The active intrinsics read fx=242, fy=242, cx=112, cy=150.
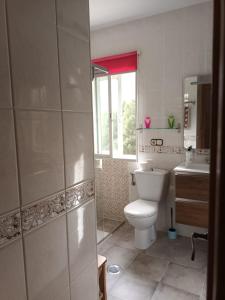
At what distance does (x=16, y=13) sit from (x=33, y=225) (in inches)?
27.4

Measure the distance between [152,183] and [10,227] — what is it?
2101 millimetres

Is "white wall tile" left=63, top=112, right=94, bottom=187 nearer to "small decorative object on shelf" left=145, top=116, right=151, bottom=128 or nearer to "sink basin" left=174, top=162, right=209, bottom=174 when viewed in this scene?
"sink basin" left=174, top=162, right=209, bottom=174

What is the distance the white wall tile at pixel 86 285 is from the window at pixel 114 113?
2.05 m

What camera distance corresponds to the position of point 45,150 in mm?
885

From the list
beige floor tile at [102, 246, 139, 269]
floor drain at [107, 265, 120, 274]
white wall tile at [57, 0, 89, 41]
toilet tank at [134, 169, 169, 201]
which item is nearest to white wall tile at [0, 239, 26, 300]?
white wall tile at [57, 0, 89, 41]

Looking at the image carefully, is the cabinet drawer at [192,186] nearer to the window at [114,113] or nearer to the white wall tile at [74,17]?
the window at [114,113]

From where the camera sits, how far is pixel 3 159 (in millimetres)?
729

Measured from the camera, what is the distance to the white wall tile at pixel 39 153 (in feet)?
2.62

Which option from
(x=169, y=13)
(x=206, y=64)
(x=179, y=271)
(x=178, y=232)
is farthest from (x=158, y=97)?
(x=179, y=271)

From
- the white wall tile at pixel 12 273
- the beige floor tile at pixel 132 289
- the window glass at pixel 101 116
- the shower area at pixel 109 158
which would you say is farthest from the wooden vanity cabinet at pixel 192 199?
the white wall tile at pixel 12 273

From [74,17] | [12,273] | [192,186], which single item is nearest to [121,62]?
[192,186]

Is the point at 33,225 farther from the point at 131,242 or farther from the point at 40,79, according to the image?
the point at 131,242

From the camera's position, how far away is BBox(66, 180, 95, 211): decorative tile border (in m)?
1.03

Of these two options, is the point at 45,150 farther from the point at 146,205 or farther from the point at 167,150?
the point at 167,150
